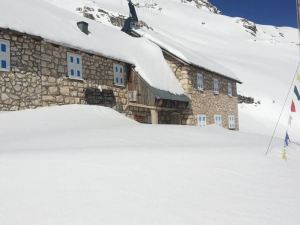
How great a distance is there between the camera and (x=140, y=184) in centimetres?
538

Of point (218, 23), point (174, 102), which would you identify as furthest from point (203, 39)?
point (174, 102)

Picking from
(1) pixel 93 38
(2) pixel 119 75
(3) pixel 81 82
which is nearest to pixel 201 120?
(2) pixel 119 75

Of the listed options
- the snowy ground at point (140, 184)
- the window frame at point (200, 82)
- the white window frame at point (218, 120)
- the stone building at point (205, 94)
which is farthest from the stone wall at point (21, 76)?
the white window frame at point (218, 120)

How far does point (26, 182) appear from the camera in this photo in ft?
17.2

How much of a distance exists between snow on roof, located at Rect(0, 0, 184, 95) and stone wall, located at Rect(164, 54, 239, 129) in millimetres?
511

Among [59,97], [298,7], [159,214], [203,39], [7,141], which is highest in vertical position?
[203,39]

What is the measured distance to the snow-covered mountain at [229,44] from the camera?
3316 cm

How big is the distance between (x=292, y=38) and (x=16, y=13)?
9597 cm

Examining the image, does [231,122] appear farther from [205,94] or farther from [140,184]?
[140,184]

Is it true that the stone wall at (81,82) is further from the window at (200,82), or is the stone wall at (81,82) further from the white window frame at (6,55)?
the window at (200,82)

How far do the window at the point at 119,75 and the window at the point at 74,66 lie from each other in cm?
231

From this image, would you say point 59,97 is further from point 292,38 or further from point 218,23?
point 292,38

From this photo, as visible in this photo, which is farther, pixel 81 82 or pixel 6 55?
pixel 81 82

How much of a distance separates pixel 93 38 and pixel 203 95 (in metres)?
8.60
